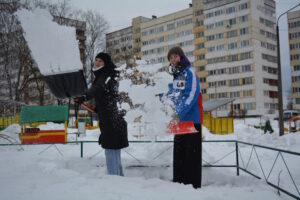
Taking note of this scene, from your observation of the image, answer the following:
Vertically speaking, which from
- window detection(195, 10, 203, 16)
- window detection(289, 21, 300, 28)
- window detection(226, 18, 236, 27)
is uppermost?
window detection(195, 10, 203, 16)

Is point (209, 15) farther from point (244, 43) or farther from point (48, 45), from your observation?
point (48, 45)

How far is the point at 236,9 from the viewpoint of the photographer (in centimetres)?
5050

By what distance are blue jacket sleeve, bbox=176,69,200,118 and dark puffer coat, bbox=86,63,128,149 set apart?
0.92 m

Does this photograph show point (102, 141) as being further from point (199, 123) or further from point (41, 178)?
point (199, 123)

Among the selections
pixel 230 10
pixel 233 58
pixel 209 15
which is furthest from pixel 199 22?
pixel 233 58

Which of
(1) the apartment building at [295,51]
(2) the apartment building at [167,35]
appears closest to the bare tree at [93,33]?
(2) the apartment building at [167,35]

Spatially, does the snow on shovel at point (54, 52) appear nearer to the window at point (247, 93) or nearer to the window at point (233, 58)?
the window at point (247, 93)

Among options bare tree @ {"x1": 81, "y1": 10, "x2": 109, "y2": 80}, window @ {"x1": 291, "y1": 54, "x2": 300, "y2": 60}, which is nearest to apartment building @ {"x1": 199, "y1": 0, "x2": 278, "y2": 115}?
window @ {"x1": 291, "y1": 54, "x2": 300, "y2": 60}

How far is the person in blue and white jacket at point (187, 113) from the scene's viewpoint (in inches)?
165

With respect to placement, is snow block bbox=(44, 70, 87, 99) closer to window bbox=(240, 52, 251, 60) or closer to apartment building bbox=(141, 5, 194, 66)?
window bbox=(240, 52, 251, 60)

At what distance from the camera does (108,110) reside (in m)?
4.42

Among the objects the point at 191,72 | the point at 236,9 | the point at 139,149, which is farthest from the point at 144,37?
the point at 191,72

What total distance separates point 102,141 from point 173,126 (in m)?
1.04

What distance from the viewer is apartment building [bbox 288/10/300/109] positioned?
200 ft
